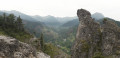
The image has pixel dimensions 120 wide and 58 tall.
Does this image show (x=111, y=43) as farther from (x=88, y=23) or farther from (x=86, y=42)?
(x=88, y=23)

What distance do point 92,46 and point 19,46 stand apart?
32.6m

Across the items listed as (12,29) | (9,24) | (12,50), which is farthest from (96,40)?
(9,24)

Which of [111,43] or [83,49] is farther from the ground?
[111,43]

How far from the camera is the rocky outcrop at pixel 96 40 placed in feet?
200

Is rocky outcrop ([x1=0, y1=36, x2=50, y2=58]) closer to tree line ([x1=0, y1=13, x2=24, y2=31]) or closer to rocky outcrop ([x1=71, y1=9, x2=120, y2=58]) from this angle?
rocky outcrop ([x1=71, y1=9, x2=120, y2=58])

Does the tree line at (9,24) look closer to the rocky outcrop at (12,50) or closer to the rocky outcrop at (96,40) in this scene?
the rocky outcrop at (96,40)

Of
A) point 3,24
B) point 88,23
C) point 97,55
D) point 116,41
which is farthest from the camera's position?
point 3,24

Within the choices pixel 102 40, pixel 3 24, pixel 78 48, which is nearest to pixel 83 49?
pixel 78 48

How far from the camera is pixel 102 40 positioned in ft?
216

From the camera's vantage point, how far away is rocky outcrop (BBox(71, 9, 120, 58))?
200ft

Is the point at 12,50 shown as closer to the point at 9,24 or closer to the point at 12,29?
the point at 12,29

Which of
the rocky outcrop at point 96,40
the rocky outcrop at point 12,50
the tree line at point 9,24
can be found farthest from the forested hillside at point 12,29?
the rocky outcrop at point 12,50

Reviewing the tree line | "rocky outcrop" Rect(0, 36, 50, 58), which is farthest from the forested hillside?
"rocky outcrop" Rect(0, 36, 50, 58)

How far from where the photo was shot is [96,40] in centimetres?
6806
